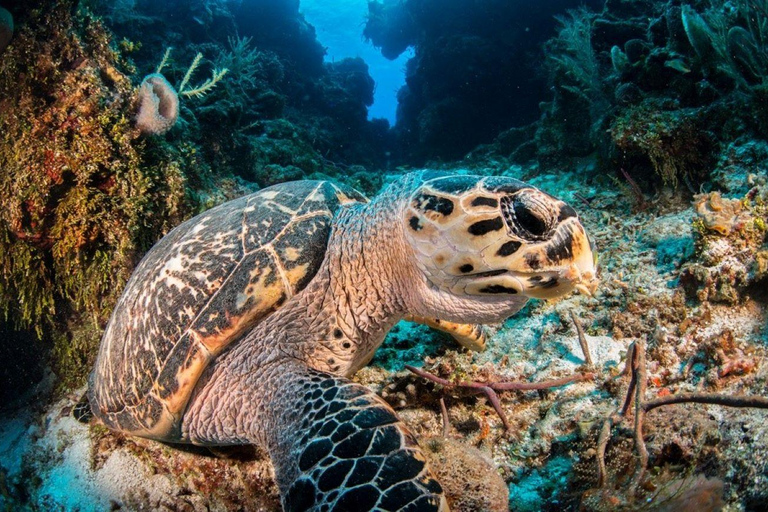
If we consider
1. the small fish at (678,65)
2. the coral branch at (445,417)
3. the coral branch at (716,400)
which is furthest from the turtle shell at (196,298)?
the small fish at (678,65)

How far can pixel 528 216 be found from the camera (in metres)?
1.53

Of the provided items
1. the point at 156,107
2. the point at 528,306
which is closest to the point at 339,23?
the point at 156,107

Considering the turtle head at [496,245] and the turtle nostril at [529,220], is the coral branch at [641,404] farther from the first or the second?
the turtle nostril at [529,220]

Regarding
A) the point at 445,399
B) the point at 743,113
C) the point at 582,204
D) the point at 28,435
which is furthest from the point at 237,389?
the point at 743,113

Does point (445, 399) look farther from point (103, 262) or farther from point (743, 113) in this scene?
point (743, 113)

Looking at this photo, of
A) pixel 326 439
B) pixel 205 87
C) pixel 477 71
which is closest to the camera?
pixel 326 439

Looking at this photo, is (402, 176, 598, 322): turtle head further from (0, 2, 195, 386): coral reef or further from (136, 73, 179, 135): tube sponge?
(136, 73, 179, 135): tube sponge

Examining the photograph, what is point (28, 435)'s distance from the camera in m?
3.51

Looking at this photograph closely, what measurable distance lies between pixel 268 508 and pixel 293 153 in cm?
657

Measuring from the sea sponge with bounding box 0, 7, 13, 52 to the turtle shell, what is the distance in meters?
2.19

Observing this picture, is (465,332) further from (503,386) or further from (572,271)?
(572,271)

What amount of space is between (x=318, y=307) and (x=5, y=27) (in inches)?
128

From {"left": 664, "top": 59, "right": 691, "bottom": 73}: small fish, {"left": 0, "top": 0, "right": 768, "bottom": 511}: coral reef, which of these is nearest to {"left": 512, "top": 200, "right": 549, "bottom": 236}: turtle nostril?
{"left": 0, "top": 0, "right": 768, "bottom": 511}: coral reef

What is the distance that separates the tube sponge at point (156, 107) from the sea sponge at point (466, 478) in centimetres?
339
